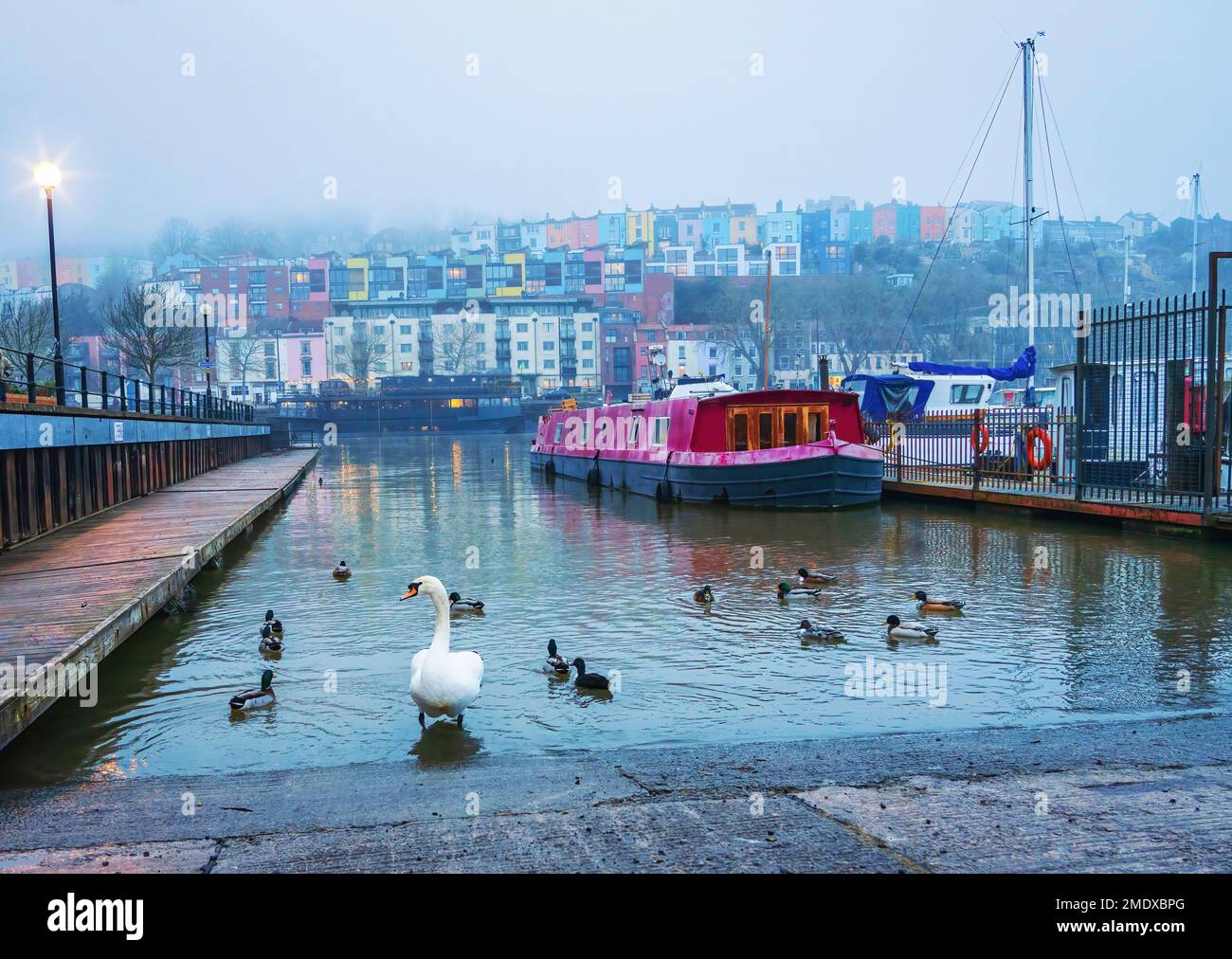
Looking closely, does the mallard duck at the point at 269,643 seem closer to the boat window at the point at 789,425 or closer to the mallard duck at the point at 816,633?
the mallard duck at the point at 816,633

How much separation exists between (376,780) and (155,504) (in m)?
19.5

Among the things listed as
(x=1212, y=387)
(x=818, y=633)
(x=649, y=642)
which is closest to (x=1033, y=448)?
(x=1212, y=387)

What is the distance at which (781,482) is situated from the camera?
29953 mm

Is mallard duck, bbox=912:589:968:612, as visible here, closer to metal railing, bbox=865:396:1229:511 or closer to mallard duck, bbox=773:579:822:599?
mallard duck, bbox=773:579:822:599

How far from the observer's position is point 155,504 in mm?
25172

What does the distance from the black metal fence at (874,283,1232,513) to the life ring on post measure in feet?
0.14

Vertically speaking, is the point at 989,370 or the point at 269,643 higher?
the point at 989,370

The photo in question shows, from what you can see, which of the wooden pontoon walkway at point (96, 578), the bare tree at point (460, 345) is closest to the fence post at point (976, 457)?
the wooden pontoon walkway at point (96, 578)

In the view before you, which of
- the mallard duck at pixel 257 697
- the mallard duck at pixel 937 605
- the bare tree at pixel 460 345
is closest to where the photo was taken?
the mallard duck at pixel 257 697

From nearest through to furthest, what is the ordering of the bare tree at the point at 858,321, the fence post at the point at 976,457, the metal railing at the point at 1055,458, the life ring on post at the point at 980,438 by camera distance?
the metal railing at the point at 1055,458 → the fence post at the point at 976,457 → the life ring on post at the point at 980,438 → the bare tree at the point at 858,321

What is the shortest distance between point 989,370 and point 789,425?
48.5 ft

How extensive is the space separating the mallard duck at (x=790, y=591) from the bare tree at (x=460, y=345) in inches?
5489

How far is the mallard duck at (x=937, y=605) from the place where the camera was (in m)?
14.8

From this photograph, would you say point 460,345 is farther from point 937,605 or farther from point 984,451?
point 937,605
